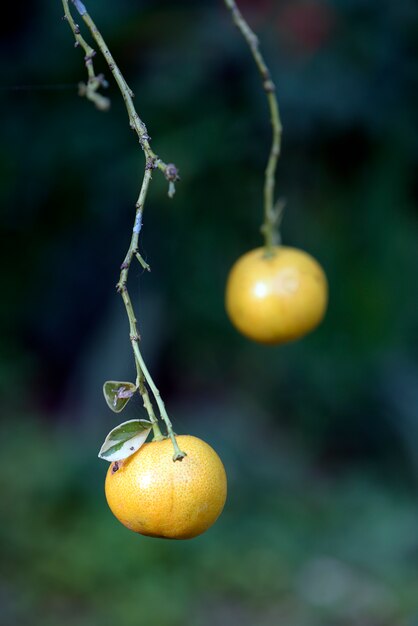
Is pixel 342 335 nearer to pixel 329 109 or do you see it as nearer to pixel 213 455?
pixel 329 109

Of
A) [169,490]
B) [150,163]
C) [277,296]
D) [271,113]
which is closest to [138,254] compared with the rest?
[150,163]

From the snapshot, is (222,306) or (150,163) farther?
(222,306)

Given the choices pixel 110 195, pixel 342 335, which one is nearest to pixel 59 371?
pixel 110 195

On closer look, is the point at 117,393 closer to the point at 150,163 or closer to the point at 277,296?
the point at 150,163

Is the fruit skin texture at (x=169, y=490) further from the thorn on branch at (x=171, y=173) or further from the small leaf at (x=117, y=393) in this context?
the thorn on branch at (x=171, y=173)

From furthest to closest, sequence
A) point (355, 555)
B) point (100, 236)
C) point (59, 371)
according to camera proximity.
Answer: point (59, 371), point (100, 236), point (355, 555)

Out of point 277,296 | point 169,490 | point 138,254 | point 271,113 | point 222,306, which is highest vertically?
point 222,306

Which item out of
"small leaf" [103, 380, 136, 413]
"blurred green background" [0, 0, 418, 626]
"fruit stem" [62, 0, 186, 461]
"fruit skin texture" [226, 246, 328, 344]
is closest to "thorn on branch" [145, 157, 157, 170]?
"fruit stem" [62, 0, 186, 461]

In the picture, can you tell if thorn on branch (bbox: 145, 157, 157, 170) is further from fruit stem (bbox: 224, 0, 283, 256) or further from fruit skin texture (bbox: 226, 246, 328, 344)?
fruit skin texture (bbox: 226, 246, 328, 344)
